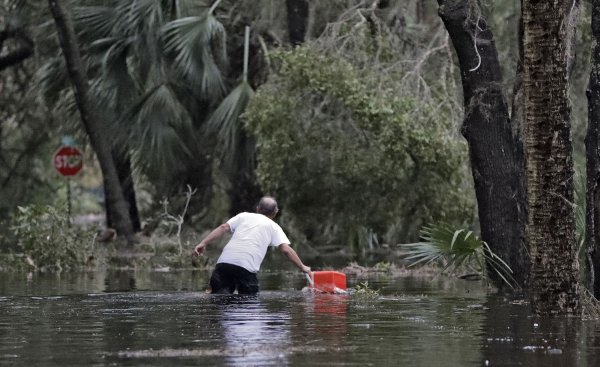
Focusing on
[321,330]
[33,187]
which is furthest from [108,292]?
[33,187]

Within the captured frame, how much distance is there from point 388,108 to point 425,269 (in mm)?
3225

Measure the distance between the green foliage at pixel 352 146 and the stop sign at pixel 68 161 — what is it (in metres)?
7.57

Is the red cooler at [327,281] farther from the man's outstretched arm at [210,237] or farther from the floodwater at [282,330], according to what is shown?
the man's outstretched arm at [210,237]

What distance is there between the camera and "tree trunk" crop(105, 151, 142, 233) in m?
35.7

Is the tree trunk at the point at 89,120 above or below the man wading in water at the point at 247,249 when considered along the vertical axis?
above

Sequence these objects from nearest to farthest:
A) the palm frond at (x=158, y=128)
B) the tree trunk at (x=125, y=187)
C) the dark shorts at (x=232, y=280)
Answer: the dark shorts at (x=232, y=280) < the palm frond at (x=158, y=128) < the tree trunk at (x=125, y=187)

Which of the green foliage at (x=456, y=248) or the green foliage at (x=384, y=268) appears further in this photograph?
the green foliage at (x=384, y=268)

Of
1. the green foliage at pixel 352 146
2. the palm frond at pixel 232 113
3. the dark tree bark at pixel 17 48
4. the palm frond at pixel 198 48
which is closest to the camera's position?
the green foliage at pixel 352 146

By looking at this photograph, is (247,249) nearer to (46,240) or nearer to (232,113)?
(46,240)

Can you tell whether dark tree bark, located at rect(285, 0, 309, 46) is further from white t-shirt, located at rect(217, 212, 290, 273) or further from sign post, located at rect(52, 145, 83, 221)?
white t-shirt, located at rect(217, 212, 290, 273)

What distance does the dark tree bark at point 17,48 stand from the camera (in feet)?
129

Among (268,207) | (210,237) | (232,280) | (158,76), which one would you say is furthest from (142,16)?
(210,237)

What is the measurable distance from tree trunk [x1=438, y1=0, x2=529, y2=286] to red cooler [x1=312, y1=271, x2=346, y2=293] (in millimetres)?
2034

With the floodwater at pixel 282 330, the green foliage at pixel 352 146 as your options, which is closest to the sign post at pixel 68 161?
the green foliage at pixel 352 146
